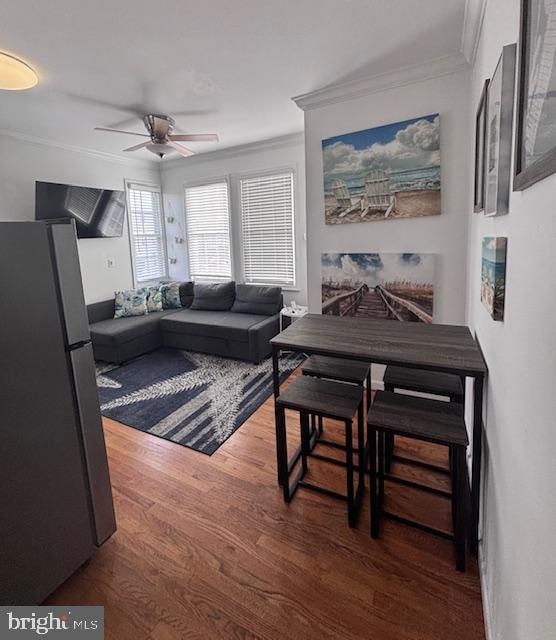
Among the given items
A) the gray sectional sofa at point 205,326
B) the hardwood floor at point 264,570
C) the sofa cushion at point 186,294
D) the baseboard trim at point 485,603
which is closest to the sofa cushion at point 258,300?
the gray sectional sofa at point 205,326

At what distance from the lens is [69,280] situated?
138 cm

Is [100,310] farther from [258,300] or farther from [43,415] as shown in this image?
[43,415]

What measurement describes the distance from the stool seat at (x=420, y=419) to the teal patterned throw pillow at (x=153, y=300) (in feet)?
12.8

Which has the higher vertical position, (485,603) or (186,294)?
(186,294)

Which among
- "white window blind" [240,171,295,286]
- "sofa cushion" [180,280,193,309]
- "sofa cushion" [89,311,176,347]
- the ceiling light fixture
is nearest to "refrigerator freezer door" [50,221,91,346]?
the ceiling light fixture

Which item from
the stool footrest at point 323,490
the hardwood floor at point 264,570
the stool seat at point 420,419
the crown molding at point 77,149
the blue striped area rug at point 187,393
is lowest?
the hardwood floor at point 264,570

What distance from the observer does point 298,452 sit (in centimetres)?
223

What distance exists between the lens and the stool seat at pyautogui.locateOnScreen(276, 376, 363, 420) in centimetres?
167

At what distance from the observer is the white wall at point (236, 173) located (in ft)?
14.4

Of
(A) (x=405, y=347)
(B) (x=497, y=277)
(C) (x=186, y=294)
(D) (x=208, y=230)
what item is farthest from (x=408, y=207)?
(C) (x=186, y=294)

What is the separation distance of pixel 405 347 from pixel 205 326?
2.93m

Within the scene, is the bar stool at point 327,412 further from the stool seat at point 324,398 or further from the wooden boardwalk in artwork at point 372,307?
the wooden boardwalk in artwork at point 372,307

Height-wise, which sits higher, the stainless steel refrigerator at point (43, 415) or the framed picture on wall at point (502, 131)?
the framed picture on wall at point (502, 131)

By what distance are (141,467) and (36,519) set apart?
932 mm
